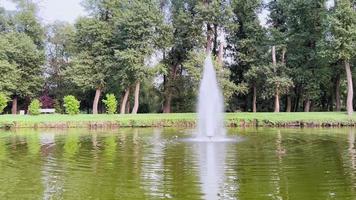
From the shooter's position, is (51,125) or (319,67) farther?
(319,67)

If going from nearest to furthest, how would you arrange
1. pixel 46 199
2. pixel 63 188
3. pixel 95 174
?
pixel 46 199 < pixel 63 188 < pixel 95 174

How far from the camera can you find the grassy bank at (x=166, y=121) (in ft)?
124

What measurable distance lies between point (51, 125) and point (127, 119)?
6330 millimetres

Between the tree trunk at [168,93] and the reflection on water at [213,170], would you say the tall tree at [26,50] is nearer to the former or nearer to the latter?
the tree trunk at [168,93]

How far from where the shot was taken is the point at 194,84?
50531mm

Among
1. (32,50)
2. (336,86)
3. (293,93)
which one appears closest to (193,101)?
(293,93)

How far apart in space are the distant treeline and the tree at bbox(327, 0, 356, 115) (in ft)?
0.30

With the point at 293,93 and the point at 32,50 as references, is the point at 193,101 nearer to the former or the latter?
the point at 293,93

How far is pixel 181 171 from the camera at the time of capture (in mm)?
13898

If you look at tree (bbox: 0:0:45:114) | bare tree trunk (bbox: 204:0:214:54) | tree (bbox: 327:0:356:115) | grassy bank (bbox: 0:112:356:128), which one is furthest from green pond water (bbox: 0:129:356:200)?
tree (bbox: 0:0:45:114)

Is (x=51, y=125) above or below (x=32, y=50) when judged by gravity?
below

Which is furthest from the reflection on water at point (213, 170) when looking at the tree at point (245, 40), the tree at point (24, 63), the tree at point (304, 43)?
the tree at point (24, 63)

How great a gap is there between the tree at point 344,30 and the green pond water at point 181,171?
22.1 metres

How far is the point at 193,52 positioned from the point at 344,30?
1575cm
